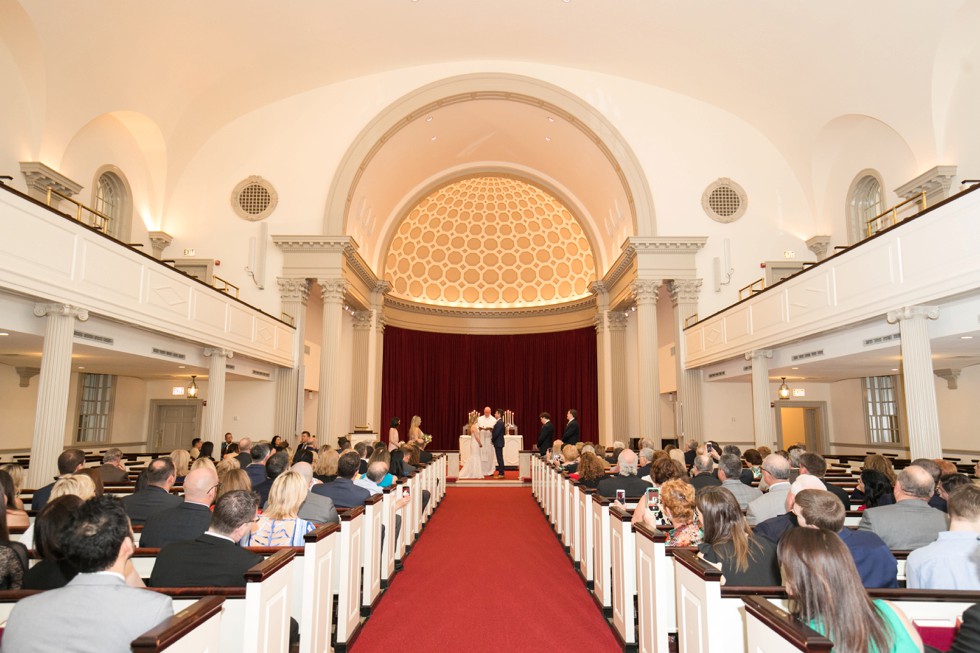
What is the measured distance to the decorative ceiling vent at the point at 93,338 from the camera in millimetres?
8406

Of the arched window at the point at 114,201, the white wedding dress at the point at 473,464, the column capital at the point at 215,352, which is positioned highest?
the arched window at the point at 114,201

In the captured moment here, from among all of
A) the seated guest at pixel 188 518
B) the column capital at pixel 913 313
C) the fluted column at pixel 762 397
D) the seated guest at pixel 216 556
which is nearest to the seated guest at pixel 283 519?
the seated guest at pixel 188 518

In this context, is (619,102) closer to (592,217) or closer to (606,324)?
(592,217)

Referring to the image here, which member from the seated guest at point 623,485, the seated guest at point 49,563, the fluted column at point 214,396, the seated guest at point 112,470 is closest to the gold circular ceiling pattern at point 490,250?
the fluted column at point 214,396

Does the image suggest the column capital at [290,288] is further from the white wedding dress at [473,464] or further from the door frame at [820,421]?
the door frame at [820,421]

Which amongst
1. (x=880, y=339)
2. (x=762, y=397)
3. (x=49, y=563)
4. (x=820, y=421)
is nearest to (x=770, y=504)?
(x=49, y=563)

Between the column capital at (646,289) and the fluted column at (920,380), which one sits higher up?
the column capital at (646,289)

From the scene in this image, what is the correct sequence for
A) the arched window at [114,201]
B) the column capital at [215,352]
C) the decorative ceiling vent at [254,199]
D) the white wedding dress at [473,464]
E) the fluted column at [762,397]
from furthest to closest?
the decorative ceiling vent at [254,199] < the white wedding dress at [473,464] < the arched window at [114,201] < the column capital at [215,352] < the fluted column at [762,397]

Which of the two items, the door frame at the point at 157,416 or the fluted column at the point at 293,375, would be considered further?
the door frame at the point at 157,416

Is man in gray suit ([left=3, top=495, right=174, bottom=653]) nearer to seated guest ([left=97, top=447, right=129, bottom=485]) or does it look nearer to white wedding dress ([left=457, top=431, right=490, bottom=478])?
seated guest ([left=97, top=447, right=129, bottom=485])

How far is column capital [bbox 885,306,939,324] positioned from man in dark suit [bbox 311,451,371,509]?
6.62m

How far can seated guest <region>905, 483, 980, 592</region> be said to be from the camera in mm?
3084

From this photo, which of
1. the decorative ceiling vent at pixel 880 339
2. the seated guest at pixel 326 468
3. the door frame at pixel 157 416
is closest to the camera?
the seated guest at pixel 326 468

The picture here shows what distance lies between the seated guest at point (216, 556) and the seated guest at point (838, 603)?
8.08ft
